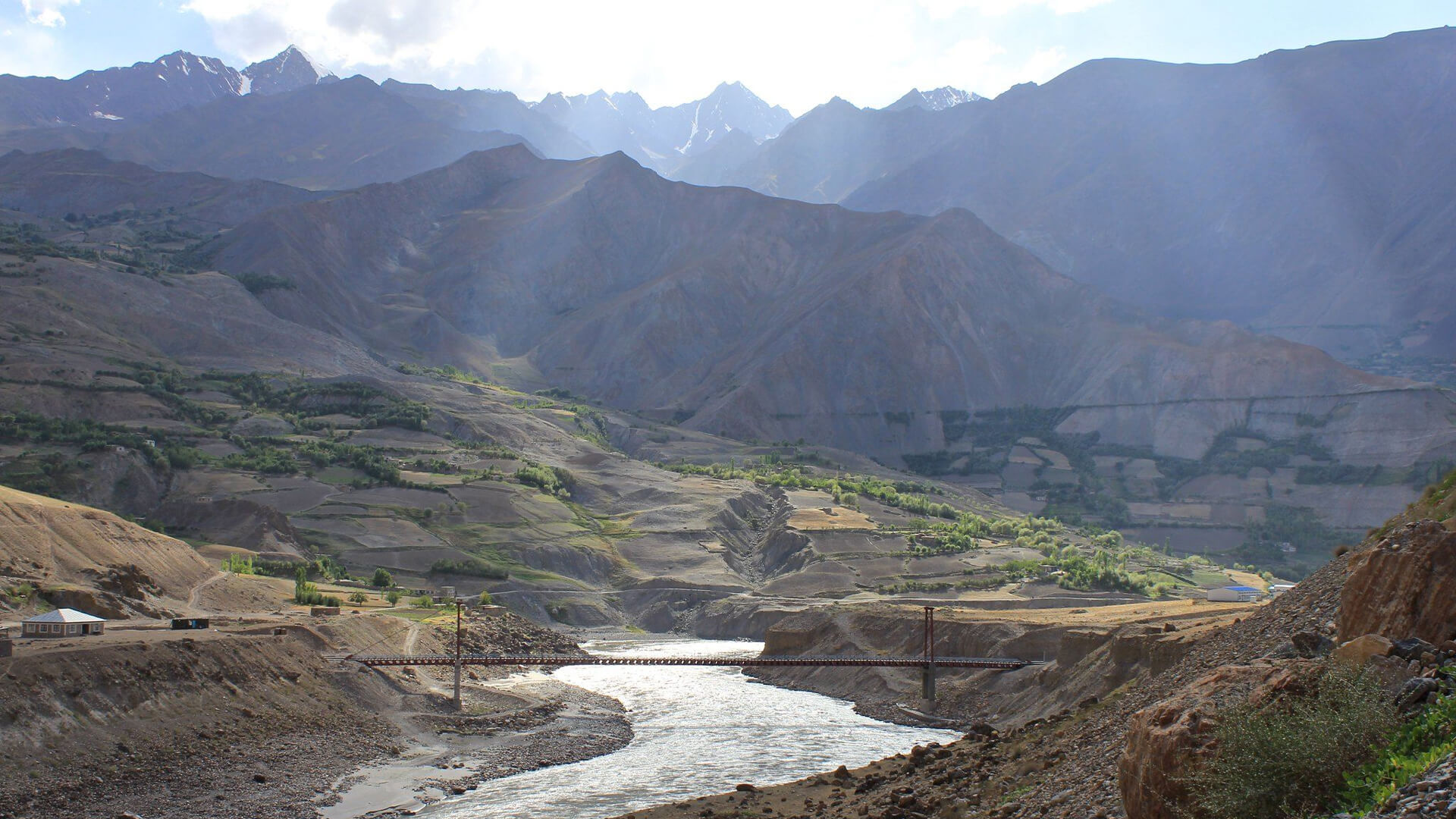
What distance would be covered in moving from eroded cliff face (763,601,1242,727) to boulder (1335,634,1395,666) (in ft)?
81.8

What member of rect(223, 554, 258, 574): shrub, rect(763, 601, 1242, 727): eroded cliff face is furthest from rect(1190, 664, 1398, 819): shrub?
rect(223, 554, 258, 574): shrub

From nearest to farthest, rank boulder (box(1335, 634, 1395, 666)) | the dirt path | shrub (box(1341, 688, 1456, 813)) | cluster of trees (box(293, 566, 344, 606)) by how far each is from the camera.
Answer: shrub (box(1341, 688, 1456, 813))
boulder (box(1335, 634, 1395, 666))
the dirt path
cluster of trees (box(293, 566, 344, 606))

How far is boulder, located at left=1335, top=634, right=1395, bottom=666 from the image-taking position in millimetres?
22406

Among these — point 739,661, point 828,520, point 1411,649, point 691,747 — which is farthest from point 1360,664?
point 828,520

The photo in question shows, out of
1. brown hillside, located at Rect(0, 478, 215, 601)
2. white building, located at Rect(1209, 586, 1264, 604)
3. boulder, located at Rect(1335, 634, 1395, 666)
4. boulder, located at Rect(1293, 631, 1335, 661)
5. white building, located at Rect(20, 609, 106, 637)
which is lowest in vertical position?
white building, located at Rect(1209, 586, 1264, 604)

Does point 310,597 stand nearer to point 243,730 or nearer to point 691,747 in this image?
point 243,730

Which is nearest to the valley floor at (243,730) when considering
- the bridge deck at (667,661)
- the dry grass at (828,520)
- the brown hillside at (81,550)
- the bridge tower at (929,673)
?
the bridge deck at (667,661)

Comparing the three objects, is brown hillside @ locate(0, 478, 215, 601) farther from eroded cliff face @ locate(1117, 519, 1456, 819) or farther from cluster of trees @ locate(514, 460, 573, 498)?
cluster of trees @ locate(514, 460, 573, 498)

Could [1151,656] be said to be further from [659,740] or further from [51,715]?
[51,715]

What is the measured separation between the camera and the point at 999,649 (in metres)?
83.6

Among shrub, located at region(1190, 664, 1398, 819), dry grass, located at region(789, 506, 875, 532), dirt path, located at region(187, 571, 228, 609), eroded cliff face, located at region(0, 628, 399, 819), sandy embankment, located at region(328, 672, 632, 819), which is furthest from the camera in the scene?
dry grass, located at region(789, 506, 875, 532)

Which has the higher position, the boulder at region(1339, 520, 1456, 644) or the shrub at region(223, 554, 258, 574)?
the boulder at region(1339, 520, 1456, 644)

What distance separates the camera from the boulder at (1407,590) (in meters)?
24.0

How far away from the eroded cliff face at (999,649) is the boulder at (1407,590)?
2143 cm
